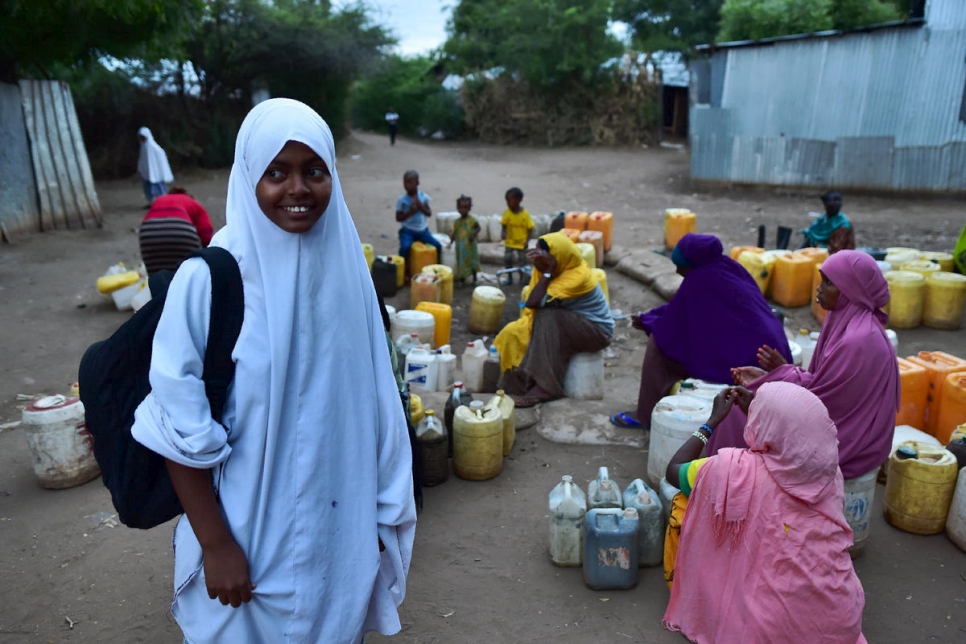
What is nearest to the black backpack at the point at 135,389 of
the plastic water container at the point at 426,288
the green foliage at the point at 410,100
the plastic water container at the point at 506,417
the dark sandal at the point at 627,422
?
the plastic water container at the point at 506,417

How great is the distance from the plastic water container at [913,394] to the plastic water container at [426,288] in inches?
175

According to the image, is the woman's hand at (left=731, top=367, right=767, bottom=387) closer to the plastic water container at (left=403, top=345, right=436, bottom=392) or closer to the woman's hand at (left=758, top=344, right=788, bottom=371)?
the woman's hand at (left=758, top=344, right=788, bottom=371)

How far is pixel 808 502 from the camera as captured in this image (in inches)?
94.0

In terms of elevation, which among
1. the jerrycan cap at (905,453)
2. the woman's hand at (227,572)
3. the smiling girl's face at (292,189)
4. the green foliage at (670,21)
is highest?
the green foliage at (670,21)

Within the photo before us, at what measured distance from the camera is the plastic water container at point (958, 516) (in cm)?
330

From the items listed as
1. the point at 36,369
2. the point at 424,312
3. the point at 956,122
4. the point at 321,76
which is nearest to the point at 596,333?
the point at 424,312

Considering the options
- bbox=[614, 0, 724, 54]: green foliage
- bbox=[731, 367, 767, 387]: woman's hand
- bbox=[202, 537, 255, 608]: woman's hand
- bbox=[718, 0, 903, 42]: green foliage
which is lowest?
bbox=[731, 367, 767, 387]: woman's hand

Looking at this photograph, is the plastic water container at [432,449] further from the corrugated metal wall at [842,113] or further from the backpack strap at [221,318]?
the corrugated metal wall at [842,113]

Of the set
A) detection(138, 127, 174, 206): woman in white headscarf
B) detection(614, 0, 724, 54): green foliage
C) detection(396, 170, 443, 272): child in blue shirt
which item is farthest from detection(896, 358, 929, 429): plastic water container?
detection(614, 0, 724, 54): green foliage

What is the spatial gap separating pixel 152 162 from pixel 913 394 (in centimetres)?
1195

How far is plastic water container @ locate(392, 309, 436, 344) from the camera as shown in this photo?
618 cm

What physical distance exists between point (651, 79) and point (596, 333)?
19957mm

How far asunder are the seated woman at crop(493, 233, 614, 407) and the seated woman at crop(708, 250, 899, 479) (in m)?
2.03

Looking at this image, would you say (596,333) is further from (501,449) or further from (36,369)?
(36,369)
